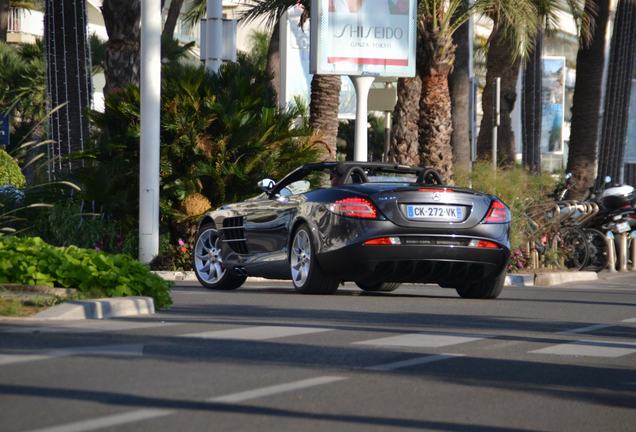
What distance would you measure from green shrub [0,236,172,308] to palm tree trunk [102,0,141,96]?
40.5 feet

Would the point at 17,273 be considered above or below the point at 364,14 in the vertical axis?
below

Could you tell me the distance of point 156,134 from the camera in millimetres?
19438

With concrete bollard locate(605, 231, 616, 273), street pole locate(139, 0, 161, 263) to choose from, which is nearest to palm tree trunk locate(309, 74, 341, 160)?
concrete bollard locate(605, 231, 616, 273)

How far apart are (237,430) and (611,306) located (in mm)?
9511

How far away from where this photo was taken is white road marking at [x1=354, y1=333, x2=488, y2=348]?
10125 millimetres

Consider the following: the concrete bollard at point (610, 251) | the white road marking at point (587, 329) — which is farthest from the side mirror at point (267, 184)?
the concrete bollard at point (610, 251)

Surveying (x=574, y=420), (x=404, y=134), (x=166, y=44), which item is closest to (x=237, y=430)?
(x=574, y=420)

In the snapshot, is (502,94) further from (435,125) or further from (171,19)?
(435,125)

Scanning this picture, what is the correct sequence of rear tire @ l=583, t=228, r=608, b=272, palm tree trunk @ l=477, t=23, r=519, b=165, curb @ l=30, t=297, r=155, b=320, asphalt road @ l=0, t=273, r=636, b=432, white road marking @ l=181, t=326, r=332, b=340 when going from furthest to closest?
1. palm tree trunk @ l=477, t=23, r=519, b=165
2. rear tire @ l=583, t=228, r=608, b=272
3. curb @ l=30, t=297, r=155, b=320
4. white road marking @ l=181, t=326, r=332, b=340
5. asphalt road @ l=0, t=273, r=636, b=432

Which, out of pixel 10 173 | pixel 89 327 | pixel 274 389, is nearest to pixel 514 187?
pixel 10 173

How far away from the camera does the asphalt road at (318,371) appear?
6.87 metres

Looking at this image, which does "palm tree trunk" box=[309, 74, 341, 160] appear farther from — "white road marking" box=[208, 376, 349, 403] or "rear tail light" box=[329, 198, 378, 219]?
"white road marking" box=[208, 376, 349, 403]

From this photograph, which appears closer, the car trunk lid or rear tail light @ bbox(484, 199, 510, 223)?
the car trunk lid

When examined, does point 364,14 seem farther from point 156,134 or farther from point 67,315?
point 67,315
